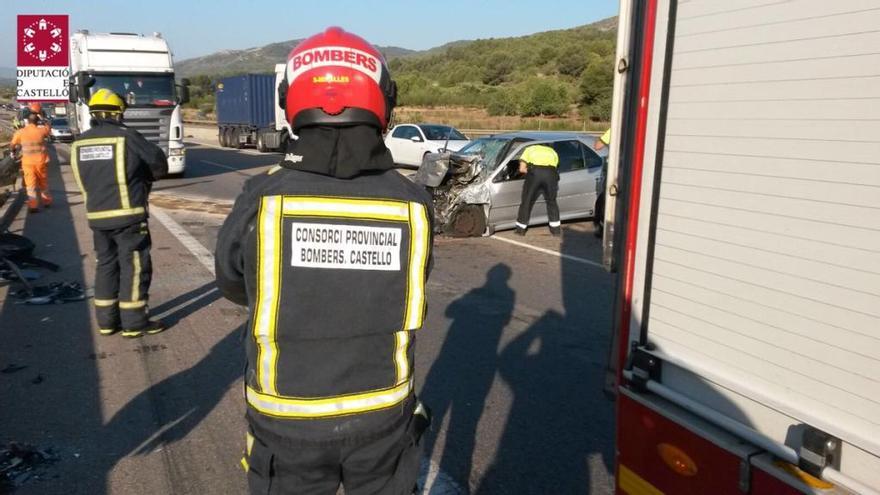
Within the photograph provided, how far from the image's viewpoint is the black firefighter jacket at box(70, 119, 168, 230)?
5.75 metres

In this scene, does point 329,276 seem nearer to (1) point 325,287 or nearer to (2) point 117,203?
(1) point 325,287

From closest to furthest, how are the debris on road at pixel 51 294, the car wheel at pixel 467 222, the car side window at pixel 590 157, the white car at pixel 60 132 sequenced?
the debris on road at pixel 51 294 → the car wheel at pixel 467 222 → the car side window at pixel 590 157 → the white car at pixel 60 132

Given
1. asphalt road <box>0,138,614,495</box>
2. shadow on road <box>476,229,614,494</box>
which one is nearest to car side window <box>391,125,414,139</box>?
asphalt road <box>0,138,614,495</box>

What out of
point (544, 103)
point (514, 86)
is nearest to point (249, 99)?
point (544, 103)

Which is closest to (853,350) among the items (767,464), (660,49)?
(767,464)

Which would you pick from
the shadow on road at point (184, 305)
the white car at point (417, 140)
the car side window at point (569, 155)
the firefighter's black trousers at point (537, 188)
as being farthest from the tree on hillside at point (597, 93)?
the shadow on road at point (184, 305)

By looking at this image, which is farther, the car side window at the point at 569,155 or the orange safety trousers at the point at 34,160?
the orange safety trousers at the point at 34,160

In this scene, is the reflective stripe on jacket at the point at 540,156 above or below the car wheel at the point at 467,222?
above

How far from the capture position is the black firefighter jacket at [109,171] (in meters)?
5.75

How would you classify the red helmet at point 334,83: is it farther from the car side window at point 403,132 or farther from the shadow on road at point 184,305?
the car side window at point 403,132

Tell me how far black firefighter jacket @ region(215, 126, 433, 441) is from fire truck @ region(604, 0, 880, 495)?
83 cm

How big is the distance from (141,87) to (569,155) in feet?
36.0

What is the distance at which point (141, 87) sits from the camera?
17.5 m

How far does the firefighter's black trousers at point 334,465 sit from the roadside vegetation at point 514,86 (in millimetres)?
29692
